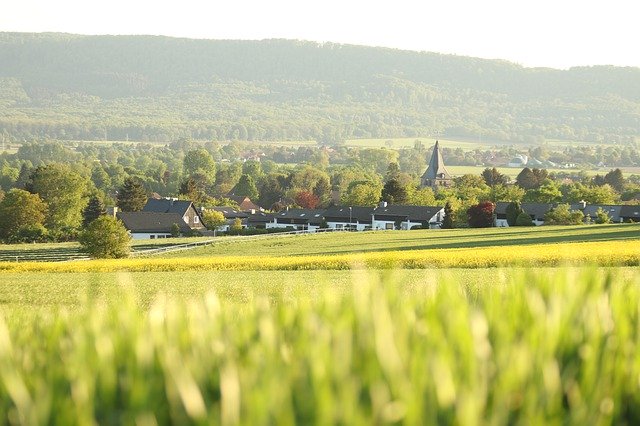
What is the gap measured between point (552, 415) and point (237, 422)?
4.18ft

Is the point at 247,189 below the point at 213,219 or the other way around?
below

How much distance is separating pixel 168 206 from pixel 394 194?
33.0m

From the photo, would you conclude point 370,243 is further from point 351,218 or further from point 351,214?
point 351,214

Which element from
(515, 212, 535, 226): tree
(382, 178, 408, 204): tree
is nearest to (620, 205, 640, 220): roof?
(515, 212, 535, 226): tree

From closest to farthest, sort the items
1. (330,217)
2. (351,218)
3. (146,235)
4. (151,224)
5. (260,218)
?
(146,235) → (151,224) → (351,218) → (330,217) → (260,218)

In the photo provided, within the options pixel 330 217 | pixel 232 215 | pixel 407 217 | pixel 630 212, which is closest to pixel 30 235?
pixel 330 217

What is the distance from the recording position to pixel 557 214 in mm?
91875

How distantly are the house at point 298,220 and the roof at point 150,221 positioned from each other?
16.4 metres

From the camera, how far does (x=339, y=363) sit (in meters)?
3.75

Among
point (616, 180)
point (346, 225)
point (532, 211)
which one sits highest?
point (532, 211)

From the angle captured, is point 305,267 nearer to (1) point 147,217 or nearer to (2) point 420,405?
(2) point 420,405

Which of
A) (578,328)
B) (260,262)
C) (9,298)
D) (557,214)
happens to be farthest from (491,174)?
(578,328)

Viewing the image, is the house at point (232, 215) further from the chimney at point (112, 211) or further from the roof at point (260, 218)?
the chimney at point (112, 211)

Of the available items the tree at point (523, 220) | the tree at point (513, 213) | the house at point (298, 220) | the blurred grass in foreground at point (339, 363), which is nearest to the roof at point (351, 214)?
the house at point (298, 220)
